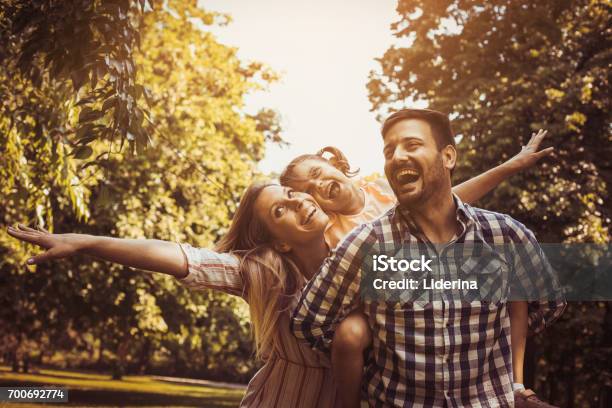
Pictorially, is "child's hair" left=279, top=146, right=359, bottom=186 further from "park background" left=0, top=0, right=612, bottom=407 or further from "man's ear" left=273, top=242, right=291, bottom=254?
"park background" left=0, top=0, right=612, bottom=407

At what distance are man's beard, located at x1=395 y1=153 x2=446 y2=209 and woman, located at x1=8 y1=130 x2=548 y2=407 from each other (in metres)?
0.53

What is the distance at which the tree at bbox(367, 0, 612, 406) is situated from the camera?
9.07 m

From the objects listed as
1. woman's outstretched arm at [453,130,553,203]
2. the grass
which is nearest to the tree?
woman's outstretched arm at [453,130,553,203]

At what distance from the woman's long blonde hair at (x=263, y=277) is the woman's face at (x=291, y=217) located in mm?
51

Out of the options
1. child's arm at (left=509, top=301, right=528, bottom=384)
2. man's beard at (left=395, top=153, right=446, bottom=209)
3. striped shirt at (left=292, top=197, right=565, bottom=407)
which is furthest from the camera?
child's arm at (left=509, top=301, right=528, bottom=384)

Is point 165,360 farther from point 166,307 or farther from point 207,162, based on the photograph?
point 207,162

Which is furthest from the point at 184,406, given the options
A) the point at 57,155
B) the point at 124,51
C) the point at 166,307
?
the point at 124,51

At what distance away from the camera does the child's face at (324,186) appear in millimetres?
2738

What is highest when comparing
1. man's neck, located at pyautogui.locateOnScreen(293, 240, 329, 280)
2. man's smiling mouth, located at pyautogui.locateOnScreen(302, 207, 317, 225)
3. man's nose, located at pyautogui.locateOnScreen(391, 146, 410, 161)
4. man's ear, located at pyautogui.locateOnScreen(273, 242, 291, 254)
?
man's nose, located at pyautogui.locateOnScreen(391, 146, 410, 161)

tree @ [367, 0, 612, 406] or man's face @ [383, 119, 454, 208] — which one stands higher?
tree @ [367, 0, 612, 406]

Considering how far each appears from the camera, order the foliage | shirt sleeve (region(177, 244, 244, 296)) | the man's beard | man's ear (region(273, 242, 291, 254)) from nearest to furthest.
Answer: the man's beard < shirt sleeve (region(177, 244, 244, 296)) < man's ear (region(273, 242, 291, 254)) < the foliage

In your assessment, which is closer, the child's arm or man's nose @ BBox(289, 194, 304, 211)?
the child's arm

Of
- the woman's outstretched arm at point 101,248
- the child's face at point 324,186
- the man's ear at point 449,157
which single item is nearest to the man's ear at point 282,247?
the child's face at point 324,186

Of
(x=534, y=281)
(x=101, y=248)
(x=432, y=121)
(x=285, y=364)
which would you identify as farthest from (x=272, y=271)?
(x=534, y=281)
